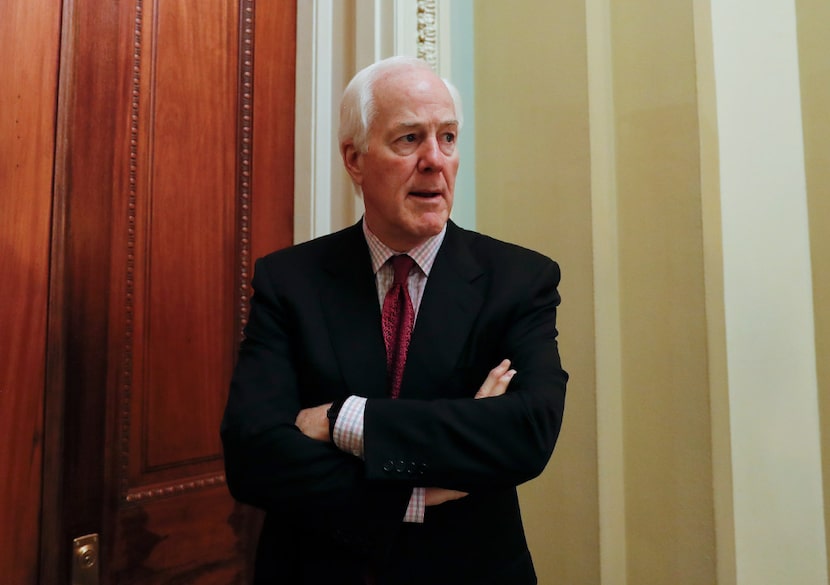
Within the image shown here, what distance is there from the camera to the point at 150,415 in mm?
1444

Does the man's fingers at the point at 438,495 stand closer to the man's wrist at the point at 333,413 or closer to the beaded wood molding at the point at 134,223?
the man's wrist at the point at 333,413

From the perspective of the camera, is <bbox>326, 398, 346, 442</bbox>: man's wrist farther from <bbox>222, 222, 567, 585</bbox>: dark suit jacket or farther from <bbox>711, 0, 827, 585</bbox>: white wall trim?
<bbox>711, 0, 827, 585</bbox>: white wall trim

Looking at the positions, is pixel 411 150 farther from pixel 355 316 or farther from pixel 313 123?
pixel 313 123

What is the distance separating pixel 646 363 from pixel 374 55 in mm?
1072

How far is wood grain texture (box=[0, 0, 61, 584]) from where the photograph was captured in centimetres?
125

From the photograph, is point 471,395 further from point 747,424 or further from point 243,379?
point 747,424

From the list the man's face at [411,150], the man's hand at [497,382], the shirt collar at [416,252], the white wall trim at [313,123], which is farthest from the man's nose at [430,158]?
the white wall trim at [313,123]

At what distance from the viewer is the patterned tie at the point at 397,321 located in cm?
107

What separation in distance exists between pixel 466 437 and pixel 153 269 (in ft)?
3.00

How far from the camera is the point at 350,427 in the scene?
0.95 meters

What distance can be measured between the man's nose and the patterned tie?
0.16m

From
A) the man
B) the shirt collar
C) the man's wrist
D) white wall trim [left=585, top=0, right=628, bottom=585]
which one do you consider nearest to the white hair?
the man

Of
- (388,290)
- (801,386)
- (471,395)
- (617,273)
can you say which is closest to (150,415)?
(388,290)

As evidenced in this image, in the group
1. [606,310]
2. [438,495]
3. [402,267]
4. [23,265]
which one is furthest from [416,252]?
[23,265]
